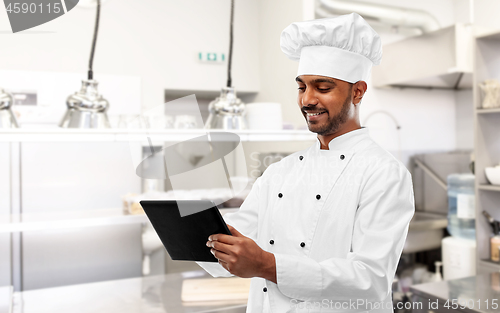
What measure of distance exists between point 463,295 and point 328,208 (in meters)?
1.03

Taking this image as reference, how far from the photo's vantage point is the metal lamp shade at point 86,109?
59.0 inches

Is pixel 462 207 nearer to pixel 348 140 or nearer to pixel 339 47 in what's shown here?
pixel 348 140

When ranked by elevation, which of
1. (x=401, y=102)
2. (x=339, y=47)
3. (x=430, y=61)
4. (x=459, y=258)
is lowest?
(x=459, y=258)

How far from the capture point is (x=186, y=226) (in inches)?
37.8

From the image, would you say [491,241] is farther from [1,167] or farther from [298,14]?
[1,167]

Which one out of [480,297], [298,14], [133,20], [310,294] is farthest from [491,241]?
[133,20]

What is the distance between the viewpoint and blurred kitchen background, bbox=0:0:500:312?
5.82 feet

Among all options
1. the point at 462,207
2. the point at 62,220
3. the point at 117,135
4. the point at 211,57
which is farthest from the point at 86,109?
the point at 462,207

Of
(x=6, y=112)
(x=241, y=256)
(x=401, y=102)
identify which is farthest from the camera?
(x=401, y=102)

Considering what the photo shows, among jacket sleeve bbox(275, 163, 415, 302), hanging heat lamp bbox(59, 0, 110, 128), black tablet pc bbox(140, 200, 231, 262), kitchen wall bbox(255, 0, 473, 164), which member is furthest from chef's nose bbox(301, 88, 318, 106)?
kitchen wall bbox(255, 0, 473, 164)

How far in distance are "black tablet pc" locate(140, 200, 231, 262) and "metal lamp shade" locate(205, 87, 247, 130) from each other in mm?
746

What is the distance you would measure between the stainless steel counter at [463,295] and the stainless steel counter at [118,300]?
0.78m

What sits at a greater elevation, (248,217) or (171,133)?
(171,133)

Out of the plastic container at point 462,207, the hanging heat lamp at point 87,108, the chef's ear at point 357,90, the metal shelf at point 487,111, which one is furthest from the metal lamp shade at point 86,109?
the plastic container at point 462,207
